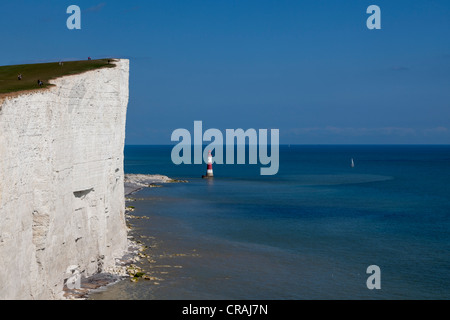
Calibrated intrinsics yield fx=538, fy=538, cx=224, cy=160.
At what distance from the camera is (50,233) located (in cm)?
2066

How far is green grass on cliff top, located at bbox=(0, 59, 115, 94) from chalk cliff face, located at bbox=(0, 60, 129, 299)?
0.92m

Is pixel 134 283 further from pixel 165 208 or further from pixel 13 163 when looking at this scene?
pixel 165 208

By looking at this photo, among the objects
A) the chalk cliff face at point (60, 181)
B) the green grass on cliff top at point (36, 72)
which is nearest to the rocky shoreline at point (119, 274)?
the chalk cliff face at point (60, 181)

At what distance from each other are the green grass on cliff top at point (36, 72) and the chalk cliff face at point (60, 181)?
92cm

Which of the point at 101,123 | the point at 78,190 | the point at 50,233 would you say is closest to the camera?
the point at 50,233

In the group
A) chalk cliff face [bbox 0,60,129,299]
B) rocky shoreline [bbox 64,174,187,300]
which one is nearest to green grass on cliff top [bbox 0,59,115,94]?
chalk cliff face [bbox 0,60,129,299]

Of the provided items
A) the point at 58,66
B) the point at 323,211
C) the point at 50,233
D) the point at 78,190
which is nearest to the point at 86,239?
the point at 78,190

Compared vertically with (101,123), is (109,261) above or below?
below

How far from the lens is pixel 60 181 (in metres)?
21.8

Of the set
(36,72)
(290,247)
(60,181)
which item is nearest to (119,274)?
(60,181)

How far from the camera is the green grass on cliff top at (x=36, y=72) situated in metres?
21.9
